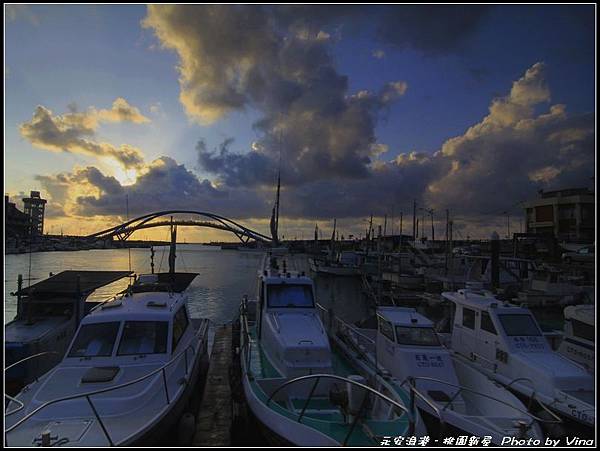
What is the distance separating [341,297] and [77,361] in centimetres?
3827

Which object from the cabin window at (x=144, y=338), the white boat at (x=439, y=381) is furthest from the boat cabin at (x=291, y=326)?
the cabin window at (x=144, y=338)

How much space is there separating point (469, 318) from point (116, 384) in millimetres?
10409

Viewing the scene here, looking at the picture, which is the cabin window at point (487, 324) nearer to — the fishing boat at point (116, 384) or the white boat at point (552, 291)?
the fishing boat at point (116, 384)

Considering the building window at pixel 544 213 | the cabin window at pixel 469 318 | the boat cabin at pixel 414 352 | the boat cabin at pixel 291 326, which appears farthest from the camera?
the building window at pixel 544 213

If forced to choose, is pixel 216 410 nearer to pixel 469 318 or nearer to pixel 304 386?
pixel 304 386

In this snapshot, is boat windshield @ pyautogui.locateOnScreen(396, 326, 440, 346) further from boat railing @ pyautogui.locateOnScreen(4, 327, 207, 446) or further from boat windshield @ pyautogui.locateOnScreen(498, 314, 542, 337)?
boat railing @ pyautogui.locateOnScreen(4, 327, 207, 446)

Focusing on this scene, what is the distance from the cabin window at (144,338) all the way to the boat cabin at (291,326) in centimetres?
282

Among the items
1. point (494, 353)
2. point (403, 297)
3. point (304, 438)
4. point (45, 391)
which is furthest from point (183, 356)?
point (403, 297)

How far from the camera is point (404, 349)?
9977 mm

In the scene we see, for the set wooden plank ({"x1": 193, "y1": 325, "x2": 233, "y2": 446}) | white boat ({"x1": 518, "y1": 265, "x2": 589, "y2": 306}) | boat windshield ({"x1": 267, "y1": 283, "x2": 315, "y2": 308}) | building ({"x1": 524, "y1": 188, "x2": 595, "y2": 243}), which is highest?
building ({"x1": 524, "y1": 188, "x2": 595, "y2": 243})

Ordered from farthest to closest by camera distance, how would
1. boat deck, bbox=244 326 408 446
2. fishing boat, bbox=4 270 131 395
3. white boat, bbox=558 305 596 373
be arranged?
white boat, bbox=558 305 596 373 < fishing boat, bbox=4 270 131 395 < boat deck, bbox=244 326 408 446

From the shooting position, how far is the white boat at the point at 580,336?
500 inches

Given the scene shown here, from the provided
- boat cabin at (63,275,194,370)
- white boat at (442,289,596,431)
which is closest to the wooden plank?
boat cabin at (63,275,194,370)

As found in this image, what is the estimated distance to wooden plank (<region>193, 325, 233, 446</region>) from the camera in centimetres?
870
